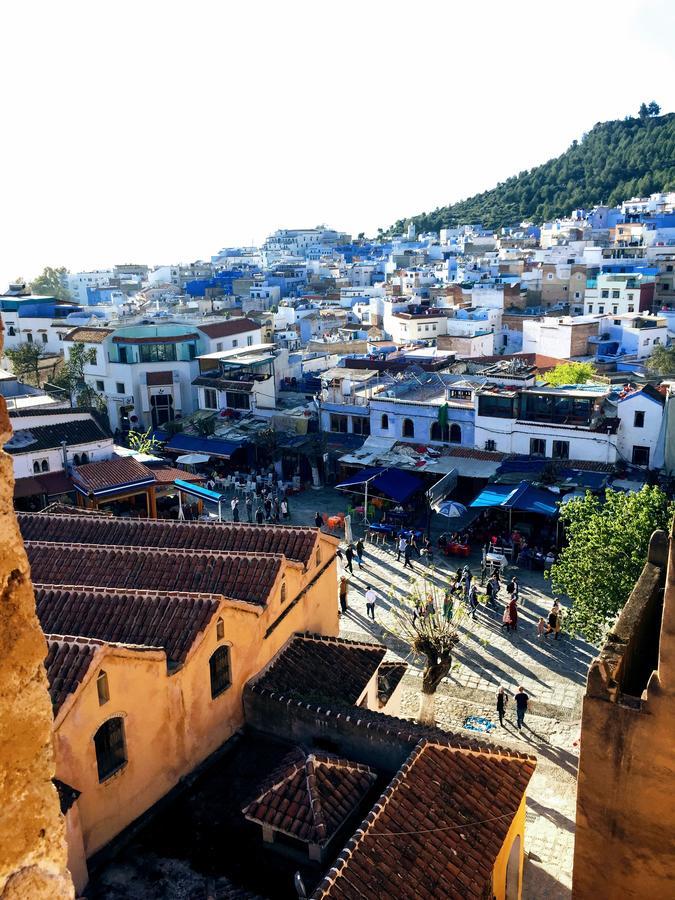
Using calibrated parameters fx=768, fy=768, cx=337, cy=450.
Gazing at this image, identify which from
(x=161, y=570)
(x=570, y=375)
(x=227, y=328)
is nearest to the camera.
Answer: (x=161, y=570)

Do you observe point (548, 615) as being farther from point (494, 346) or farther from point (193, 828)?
point (494, 346)

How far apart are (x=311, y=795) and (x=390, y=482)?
20.4 m

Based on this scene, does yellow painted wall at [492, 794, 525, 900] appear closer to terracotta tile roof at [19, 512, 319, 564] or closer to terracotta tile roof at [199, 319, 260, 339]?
terracotta tile roof at [19, 512, 319, 564]

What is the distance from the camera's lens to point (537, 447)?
3247 centimetres

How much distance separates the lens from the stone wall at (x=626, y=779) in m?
10.2

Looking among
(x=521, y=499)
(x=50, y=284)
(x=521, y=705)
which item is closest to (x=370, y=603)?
(x=521, y=705)

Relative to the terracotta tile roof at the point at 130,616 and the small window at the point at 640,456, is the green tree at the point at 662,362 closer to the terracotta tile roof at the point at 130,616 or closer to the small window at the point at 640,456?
the small window at the point at 640,456

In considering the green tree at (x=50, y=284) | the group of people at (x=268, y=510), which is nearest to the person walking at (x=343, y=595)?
the group of people at (x=268, y=510)

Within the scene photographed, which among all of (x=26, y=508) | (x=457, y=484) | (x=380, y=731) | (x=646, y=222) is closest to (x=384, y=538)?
(x=457, y=484)

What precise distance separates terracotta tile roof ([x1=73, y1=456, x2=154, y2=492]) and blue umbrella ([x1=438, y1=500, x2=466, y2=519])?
11.5 metres

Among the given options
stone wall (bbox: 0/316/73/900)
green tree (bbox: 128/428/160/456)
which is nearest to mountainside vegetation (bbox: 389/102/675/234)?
green tree (bbox: 128/428/160/456)

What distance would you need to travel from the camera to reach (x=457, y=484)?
3228 cm

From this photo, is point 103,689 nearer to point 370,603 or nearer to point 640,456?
point 370,603

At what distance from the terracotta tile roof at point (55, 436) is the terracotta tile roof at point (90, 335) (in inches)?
627
